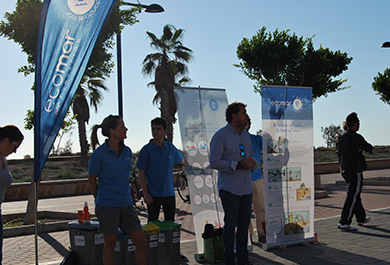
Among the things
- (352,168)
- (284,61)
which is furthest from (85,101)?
(352,168)

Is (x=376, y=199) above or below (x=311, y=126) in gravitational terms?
below

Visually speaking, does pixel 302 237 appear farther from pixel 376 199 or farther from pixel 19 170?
pixel 19 170

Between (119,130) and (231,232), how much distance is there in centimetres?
A: 181

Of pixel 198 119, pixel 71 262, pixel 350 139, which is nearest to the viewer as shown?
pixel 71 262

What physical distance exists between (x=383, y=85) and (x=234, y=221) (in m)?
22.8

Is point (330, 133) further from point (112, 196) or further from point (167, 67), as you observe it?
point (112, 196)

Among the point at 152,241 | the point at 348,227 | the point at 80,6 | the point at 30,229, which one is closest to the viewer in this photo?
the point at 80,6

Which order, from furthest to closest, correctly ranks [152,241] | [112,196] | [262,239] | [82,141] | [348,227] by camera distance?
[82,141] → [348,227] → [262,239] → [152,241] → [112,196]

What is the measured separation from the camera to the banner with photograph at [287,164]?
6199mm

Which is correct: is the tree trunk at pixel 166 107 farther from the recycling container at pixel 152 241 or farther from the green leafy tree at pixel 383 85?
the recycling container at pixel 152 241

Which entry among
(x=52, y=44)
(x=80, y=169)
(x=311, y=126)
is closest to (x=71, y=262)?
(x=52, y=44)

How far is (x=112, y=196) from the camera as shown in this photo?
4336 millimetres

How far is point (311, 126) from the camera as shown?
6.59 meters

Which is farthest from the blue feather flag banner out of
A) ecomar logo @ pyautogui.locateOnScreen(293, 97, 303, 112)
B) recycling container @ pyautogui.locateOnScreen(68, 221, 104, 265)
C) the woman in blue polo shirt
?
ecomar logo @ pyautogui.locateOnScreen(293, 97, 303, 112)
